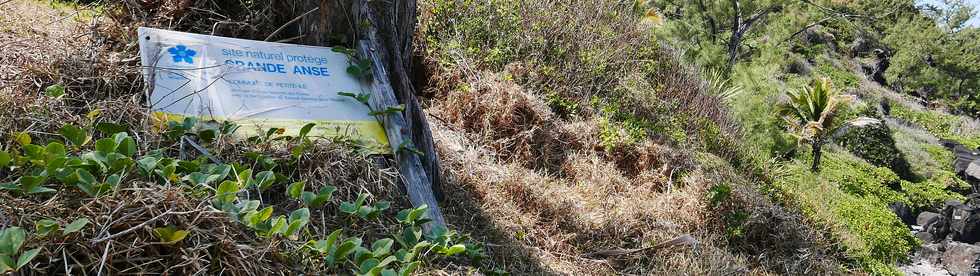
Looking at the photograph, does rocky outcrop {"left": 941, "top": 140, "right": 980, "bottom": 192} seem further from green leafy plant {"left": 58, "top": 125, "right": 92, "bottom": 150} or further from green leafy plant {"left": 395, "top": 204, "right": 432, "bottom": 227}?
green leafy plant {"left": 58, "top": 125, "right": 92, "bottom": 150}

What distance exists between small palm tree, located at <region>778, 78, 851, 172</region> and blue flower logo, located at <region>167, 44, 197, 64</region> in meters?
13.0

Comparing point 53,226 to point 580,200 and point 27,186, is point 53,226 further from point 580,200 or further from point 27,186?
point 580,200

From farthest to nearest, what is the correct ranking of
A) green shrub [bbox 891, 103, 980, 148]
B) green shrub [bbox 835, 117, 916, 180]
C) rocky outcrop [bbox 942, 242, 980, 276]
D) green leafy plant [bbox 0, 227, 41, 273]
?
green shrub [bbox 891, 103, 980, 148]
green shrub [bbox 835, 117, 916, 180]
rocky outcrop [bbox 942, 242, 980, 276]
green leafy plant [bbox 0, 227, 41, 273]

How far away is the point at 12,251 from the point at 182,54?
156cm

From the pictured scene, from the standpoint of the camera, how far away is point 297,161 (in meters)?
2.81

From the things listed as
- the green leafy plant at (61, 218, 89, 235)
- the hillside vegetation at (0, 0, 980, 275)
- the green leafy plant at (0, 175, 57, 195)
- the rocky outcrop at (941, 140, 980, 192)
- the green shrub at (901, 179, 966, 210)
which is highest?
the green leafy plant at (0, 175, 57, 195)

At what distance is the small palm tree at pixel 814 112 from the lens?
13.9 meters

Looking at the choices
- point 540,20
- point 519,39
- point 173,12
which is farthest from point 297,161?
point 540,20

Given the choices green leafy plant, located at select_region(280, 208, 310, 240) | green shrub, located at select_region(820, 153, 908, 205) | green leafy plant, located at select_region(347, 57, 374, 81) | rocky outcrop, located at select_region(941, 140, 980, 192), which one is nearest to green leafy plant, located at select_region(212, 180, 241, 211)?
green leafy plant, located at select_region(280, 208, 310, 240)

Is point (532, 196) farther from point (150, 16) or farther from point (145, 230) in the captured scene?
point (145, 230)

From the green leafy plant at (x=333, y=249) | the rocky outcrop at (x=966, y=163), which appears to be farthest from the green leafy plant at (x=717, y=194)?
the rocky outcrop at (x=966, y=163)

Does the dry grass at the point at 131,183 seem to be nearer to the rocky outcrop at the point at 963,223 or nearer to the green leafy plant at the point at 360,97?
the green leafy plant at the point at 360,97

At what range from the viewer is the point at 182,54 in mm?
2973

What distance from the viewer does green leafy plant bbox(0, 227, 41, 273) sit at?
5.05 ft
